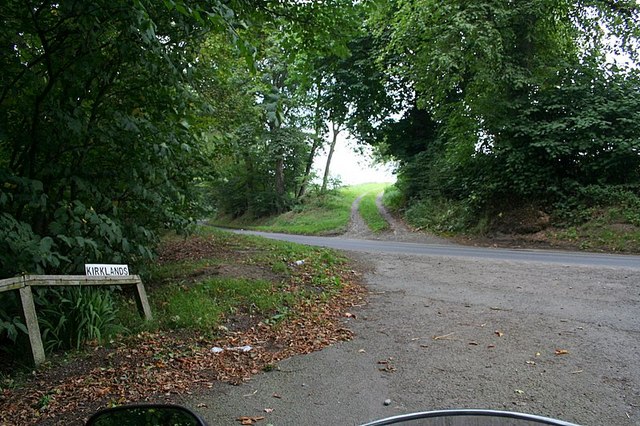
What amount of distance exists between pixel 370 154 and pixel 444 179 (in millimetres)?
23684

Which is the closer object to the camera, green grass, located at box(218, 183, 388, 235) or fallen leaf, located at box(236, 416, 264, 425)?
fallen leaf, located at box(236, 416, 264, 425)

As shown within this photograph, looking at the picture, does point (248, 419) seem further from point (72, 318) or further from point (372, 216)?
point (372, 216)

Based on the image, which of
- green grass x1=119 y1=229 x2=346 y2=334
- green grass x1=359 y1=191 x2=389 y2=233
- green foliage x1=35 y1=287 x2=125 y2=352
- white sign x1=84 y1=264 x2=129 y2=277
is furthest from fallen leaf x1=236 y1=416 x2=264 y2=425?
green grass x1=359 y1=191 x2=389 y2=233

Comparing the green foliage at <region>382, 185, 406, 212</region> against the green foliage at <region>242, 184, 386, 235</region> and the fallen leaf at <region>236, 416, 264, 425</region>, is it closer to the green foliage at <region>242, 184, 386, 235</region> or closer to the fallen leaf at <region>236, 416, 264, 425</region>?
the green foliage at <region>242, 184, 386, 235</region>

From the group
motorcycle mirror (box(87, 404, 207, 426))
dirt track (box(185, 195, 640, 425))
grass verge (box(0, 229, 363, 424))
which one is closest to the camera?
motorcycle mirror (box(87, 404, 207, 426))

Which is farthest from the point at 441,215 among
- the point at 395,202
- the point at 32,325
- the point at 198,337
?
the point at 32,325

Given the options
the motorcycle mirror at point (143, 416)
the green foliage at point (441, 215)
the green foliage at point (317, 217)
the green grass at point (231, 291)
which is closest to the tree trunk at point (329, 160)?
the green foliage at point (317, 217)

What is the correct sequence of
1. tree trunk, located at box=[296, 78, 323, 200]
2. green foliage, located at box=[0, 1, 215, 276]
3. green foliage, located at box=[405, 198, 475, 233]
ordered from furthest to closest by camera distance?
tree trunk, located at box=[296, 78, 323, 200], green foliage, located at box=[405, 198, 475, 233], green foliage, located at box=[0, 1, 215, 276]

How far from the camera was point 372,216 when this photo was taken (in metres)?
26.7

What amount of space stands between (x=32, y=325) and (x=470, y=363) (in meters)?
4.28

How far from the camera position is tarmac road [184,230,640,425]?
11.9ft

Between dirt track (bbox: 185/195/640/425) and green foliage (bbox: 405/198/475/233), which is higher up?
green foliage (bbox: 405/198/475/233)

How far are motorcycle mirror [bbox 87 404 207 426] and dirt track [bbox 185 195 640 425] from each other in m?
1.86

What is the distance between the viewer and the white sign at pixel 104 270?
4.97 metres
